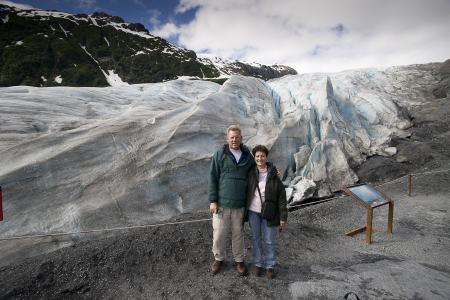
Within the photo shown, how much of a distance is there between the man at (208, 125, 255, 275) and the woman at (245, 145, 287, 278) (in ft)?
0.38

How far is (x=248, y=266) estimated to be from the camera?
353 centimetres

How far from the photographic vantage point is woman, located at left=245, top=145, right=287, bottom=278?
3.12 metres

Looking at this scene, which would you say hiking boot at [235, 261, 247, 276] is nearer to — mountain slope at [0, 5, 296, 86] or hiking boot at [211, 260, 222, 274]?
hiking boot at [211, 260, 222, 274]

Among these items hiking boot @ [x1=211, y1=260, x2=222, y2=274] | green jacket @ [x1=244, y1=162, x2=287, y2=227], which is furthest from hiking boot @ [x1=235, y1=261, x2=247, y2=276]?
green jacket @ [x1=244, y1=162, x2=287, y2=227]

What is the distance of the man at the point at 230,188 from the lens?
316cm

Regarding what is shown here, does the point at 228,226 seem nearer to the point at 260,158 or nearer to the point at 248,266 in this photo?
the point at 248,266

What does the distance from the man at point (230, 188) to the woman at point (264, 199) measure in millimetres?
115

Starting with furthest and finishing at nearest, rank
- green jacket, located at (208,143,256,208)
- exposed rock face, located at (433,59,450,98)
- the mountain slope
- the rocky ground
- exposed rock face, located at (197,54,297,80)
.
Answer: exposed rock face, located at (197,54,297,80) → the mountain slope → exposed rock face, located at (433,59,450,98) → green jacket, located at (208,143,256,208) → the rocky ground

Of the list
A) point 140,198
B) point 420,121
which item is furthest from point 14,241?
point 420,121

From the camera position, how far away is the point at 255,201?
3197 millimetres

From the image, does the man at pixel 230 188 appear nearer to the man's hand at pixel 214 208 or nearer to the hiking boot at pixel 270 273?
the man's hand at pixel 214 208

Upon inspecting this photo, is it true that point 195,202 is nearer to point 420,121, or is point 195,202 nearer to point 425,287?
point 425,287

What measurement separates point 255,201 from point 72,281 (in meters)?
2.94

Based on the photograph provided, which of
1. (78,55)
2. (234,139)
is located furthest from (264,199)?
(78,55)
